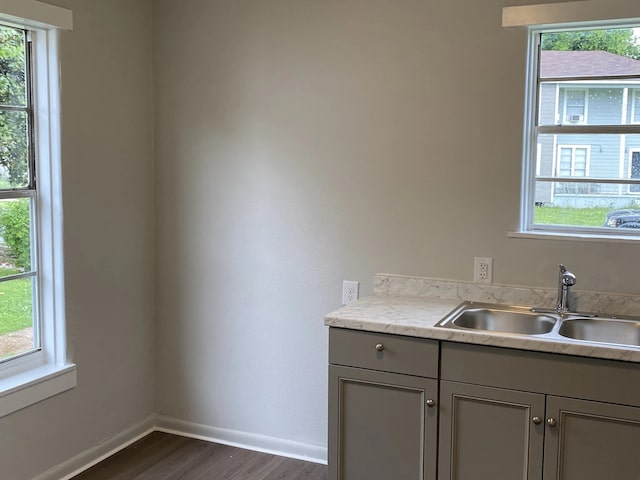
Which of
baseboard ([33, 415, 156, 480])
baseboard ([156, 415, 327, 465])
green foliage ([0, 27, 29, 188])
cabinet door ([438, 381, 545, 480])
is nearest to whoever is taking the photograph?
cabinet door ([438, 381, 545, 480])

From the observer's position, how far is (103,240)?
137 inches

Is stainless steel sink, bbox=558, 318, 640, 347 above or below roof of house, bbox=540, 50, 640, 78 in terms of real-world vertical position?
below

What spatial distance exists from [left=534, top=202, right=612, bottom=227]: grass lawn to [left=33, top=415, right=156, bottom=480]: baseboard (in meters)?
2.37

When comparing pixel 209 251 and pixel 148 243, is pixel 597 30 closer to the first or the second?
pixel 209 251

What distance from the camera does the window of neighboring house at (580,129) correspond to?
2938mm

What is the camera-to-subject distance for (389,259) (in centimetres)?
332

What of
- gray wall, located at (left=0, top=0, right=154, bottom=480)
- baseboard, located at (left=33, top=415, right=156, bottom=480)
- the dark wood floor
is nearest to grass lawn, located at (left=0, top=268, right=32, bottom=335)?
gray wall, located at (left=0, top=0, right=154, bottom=480)

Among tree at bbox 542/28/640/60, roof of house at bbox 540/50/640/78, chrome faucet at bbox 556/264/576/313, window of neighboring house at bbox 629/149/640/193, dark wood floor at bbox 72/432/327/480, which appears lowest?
dark wood floor at bbox 72/432/327/480

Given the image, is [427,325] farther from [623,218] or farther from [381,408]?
[623,218]

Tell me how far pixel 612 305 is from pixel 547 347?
65 centimetres

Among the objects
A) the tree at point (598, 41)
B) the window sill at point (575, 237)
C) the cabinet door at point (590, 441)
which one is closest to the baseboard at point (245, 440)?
the cabinet door at point (590, 441)

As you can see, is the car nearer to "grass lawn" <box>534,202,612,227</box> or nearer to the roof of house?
"grass lawn" <box>534,202,612,227</box>

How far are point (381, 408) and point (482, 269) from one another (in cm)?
82

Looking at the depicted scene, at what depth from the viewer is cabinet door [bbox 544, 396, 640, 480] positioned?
2355mm
